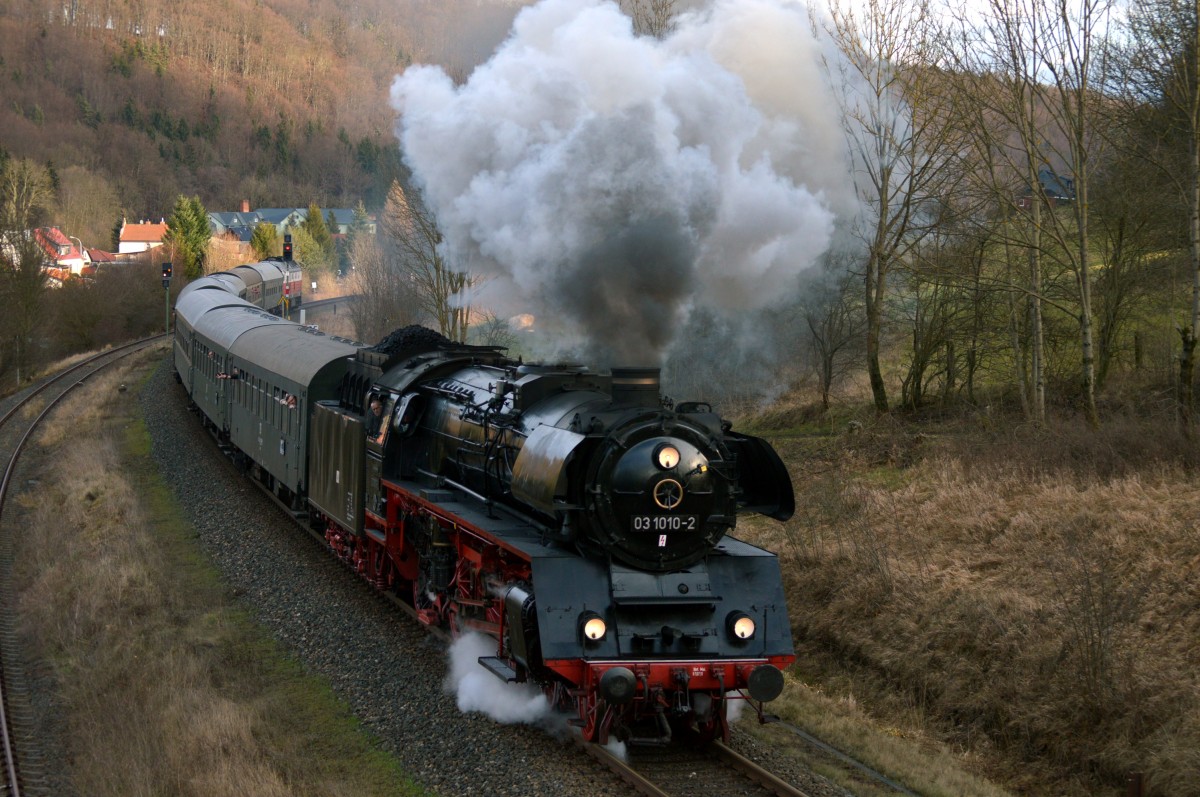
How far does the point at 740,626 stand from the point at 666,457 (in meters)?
1.47

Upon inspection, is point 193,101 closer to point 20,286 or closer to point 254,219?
point 254,219

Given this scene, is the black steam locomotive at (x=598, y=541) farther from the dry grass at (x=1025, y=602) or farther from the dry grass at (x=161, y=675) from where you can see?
the dry grass at (x=1025, y=602)

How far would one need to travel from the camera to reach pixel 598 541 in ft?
27.2

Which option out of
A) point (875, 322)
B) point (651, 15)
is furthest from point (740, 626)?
point (651, 15)

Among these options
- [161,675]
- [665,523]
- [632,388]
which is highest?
[632,388]

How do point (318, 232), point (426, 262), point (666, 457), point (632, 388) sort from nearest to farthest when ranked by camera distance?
point (666, 457) < point (632, 388) < point (426, 262) < point (318, 232)

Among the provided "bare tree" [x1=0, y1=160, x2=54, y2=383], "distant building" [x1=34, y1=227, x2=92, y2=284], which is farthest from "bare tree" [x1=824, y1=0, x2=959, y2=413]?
"distant building" [x1=34, y1=227, x2=92, y2=284]

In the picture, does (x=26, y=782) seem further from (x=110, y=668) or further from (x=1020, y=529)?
(x=1020, y=529)

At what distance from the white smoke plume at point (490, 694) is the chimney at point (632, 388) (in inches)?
103

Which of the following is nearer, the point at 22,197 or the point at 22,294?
the point at 22,294

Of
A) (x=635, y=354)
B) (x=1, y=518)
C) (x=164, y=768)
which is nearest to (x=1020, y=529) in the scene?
(x=635, y=354)

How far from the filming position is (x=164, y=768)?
8445 millimetres

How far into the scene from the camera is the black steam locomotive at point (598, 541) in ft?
26.9

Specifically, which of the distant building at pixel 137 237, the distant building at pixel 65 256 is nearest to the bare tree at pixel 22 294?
the distant building at pixel 65 256
